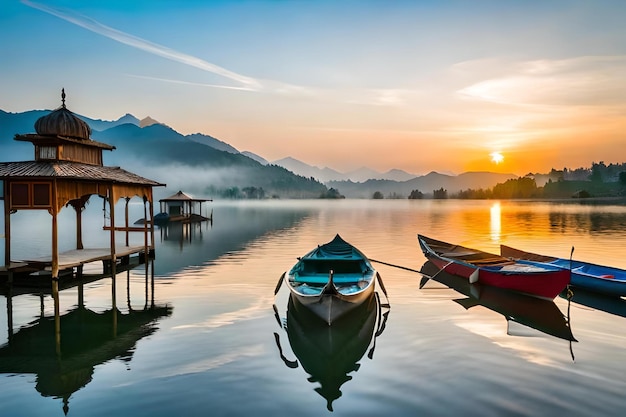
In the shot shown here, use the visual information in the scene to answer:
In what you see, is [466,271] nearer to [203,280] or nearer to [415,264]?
[415,264]

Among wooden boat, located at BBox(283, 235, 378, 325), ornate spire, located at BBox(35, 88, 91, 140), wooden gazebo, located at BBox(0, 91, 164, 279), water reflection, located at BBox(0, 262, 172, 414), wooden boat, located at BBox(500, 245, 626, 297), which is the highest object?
ornate spire, located at BBox(35, 88, 91, 140)

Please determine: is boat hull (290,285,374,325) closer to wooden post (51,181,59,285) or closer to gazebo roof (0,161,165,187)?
wooden post (51,181,59,285)

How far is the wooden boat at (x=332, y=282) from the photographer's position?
49.5ft

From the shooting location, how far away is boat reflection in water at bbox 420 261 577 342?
1676cm

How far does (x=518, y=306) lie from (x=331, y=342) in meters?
10.0

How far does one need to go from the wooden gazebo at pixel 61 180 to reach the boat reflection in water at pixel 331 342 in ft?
42.3

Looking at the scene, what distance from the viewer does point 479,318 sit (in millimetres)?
17969

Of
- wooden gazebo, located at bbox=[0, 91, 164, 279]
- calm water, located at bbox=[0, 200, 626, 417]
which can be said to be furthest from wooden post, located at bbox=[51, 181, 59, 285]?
calm water, located at bbox=[0, 200, 626, 417]

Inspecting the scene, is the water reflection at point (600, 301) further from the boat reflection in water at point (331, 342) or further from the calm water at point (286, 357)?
the boat reflection in water at point (331, 342)

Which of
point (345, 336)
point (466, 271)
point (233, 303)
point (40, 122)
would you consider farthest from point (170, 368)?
point (40, 122)

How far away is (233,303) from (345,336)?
22.6 ft

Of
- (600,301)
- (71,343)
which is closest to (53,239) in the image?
(71,343)

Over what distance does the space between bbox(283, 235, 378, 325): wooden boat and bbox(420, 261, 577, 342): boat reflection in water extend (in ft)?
16.7

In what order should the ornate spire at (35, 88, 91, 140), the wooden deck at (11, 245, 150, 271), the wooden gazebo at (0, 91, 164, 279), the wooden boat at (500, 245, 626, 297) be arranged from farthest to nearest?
the ornate spire at (35, 88, 91, 140), the wooden deck at (11, 245, 150, 271), the wooden gazebo at (0, 91, 164, 279), the wooden boat at (500, 245, 626, 297)
